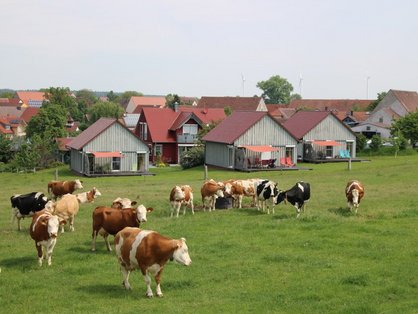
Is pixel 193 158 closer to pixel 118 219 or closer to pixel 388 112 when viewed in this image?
pixel 388 112

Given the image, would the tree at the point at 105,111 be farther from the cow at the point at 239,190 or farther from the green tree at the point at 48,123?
→ the cow at the point at 239,190

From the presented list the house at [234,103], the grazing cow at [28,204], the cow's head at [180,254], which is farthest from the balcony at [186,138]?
the cow's head at [180,254]

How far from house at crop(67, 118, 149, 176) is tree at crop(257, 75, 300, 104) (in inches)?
4577

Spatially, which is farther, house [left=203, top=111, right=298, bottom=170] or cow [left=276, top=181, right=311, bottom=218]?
house [left=203, top=111, right=298, bottom=170]

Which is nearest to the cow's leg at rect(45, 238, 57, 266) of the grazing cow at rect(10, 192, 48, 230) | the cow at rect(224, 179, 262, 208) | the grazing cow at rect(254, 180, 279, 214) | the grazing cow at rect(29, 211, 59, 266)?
the grazing cow at rect(29, 211, 59, 266)

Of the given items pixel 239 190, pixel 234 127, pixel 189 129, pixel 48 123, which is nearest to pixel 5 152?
pixel 48 123

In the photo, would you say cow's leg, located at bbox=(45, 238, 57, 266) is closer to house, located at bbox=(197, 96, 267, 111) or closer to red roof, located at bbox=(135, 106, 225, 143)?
red roof, located at bbox=(135, 106, 225, 143)

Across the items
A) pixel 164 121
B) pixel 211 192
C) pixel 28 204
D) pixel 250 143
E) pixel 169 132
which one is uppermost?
pixel 164 121

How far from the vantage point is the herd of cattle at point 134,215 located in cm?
1258

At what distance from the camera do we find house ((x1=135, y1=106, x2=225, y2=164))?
65062 mm

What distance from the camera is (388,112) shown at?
81875mm

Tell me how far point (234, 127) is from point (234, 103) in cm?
5533

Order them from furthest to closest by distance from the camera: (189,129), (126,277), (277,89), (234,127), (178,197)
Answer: (277,89) < (189,129) < (234,127) < (178,197) < (126,277)

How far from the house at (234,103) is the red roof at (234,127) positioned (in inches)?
1853
